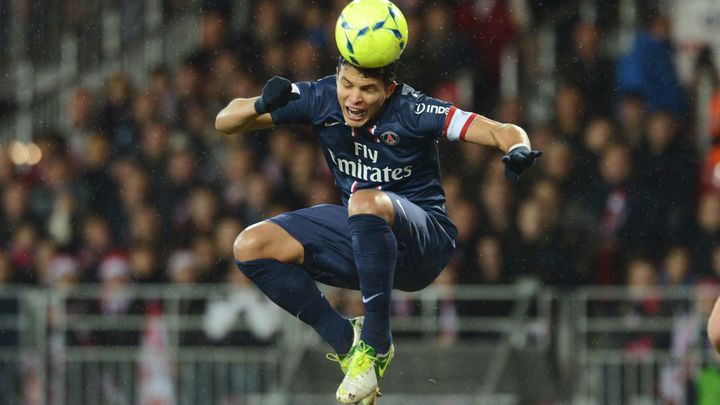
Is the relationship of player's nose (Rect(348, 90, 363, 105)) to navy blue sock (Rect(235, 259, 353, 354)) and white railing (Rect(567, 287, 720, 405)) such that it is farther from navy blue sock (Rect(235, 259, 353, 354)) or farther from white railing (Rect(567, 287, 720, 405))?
white railing (Rect(567, 287, 720, 405))

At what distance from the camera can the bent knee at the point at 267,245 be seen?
8.43m

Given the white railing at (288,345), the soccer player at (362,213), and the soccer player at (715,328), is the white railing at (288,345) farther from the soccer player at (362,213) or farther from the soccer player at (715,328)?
the soccer player at (715,328)

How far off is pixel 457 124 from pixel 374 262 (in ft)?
2.63

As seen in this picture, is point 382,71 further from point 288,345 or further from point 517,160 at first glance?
point 288,345

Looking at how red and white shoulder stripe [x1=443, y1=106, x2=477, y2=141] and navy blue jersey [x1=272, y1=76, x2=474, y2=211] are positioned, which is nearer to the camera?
red and white shoulder stripe [x1=443, y1=106, x2=477, y2=141]

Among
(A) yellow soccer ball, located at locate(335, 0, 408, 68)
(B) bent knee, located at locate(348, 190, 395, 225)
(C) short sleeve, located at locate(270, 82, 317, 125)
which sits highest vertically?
(A) yellow soccer ball, located at locate(335, 0, 408, 68)

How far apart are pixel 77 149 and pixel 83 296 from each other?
3.17 meters

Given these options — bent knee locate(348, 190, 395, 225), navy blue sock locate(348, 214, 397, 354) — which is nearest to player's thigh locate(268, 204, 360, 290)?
navy blue sock locate(348, 214, 397, 354)

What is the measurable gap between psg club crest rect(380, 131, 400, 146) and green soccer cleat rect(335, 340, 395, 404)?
1.04 meters

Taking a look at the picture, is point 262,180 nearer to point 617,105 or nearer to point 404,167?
point 617,105

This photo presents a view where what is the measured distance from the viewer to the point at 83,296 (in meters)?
14.0

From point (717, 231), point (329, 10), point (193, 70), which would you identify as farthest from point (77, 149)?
point (717, 231)

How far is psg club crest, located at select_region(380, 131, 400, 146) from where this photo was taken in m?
8.31

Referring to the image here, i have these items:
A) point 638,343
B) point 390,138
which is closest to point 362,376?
point 390,138
